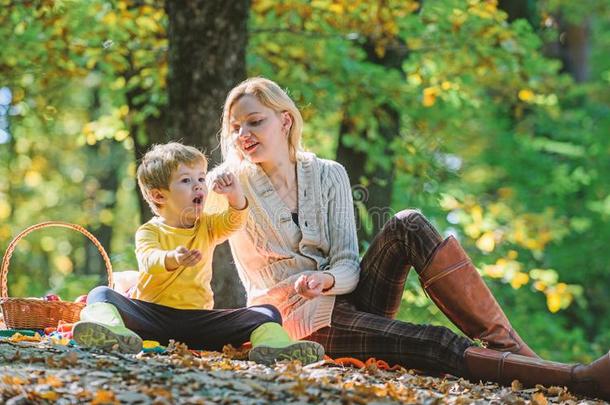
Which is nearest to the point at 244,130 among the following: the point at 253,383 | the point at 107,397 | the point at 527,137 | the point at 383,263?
the point at 383,263

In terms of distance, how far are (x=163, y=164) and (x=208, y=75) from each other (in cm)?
171

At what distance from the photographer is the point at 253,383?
3305mm

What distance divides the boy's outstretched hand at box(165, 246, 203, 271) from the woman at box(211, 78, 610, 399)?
49cm

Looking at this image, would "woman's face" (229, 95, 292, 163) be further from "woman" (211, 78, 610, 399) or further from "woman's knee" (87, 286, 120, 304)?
"woman's knee" (87, 286, 120, 304)

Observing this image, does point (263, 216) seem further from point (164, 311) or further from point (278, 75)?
point (278, 75)

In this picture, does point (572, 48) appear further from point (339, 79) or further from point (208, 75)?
point (208, 75)

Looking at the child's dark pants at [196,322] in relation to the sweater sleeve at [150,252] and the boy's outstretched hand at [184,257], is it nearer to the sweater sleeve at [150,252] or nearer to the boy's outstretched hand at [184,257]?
the sweater sleeve at [150,252]

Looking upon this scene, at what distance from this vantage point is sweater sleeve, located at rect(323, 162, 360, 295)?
4.41 meters

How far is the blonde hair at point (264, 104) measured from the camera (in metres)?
4.65

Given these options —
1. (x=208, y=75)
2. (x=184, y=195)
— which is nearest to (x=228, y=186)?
(x=184, y=195)

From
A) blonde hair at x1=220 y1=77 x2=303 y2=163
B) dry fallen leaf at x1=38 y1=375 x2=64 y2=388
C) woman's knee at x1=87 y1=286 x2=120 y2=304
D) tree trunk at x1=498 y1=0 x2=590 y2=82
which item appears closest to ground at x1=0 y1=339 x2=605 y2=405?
dry fallen leaf at x1=38 y1=375 x2=64 y2=388

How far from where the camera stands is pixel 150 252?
168 inches

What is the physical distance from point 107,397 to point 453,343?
171 cm

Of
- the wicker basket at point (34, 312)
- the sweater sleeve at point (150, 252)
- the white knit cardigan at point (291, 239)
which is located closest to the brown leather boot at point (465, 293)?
the white knit cardigan at point (291, 239)
